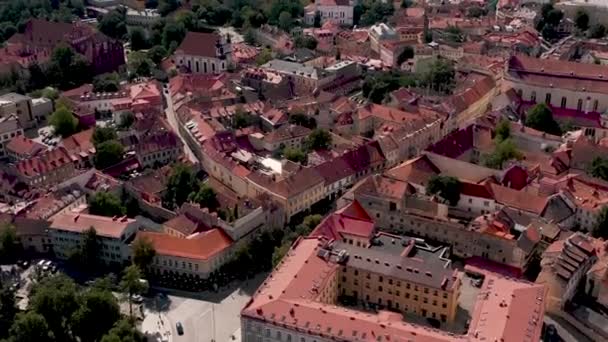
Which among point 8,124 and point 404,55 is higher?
point 404,55

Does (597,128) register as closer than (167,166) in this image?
No

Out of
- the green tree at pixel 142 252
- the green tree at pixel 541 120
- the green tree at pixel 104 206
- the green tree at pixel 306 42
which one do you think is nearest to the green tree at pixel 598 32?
the green tree at pixel 541 120

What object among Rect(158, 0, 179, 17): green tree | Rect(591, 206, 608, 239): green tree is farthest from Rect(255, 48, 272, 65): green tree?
Rect(591, 206, 608, 239): green tree

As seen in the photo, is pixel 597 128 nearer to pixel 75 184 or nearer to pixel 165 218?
pixel 165 218

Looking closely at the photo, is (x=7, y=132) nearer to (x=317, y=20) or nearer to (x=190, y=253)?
(x=190, y=253)

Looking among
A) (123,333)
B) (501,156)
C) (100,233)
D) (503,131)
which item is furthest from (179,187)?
(503,131)

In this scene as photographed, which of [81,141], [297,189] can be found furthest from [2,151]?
[297,189]

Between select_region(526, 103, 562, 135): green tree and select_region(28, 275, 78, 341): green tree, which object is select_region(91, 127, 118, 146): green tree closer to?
select_region(28, 275, 78, 341): green tree
